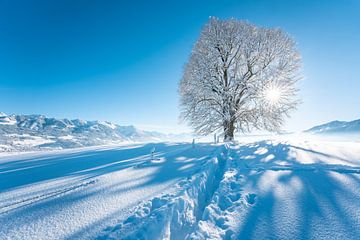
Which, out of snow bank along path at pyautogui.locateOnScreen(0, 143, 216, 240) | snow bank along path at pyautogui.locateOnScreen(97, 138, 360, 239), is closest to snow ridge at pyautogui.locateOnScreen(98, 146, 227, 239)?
snow bank along path at pyautogui.locateOnScreen(97, 138, 360, 239)

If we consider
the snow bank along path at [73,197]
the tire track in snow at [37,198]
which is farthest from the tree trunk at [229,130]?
the tire track in snow at [37,198]

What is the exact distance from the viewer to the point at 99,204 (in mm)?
4164

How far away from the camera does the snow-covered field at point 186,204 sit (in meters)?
3.16

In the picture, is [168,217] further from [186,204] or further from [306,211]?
[306,211]

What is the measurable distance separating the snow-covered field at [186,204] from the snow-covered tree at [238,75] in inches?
442

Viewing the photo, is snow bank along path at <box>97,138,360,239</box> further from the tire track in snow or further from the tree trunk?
the tree trunk

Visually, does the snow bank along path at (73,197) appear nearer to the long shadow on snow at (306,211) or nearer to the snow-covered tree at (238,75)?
the long shadow on snow at (306,211)

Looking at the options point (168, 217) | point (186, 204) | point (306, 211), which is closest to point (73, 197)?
point (168, 217)

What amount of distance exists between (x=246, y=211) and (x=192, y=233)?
4.29ft

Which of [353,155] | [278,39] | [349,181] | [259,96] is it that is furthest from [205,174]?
[278,39]

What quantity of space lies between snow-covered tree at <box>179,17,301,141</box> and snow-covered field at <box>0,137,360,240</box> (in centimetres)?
1123

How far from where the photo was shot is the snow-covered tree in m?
17.0

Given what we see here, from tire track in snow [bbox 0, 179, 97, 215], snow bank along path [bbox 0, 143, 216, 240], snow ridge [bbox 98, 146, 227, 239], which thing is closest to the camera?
snow ridge [bbox 98, 146, 227, 239]

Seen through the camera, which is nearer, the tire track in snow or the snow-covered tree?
the tire track in snow
